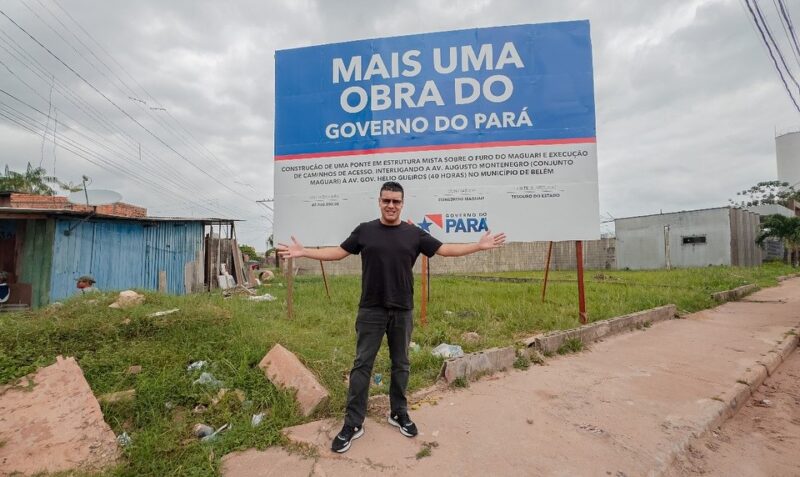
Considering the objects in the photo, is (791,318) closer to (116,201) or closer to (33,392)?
(33,392)

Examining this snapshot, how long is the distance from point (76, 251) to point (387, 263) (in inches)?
418

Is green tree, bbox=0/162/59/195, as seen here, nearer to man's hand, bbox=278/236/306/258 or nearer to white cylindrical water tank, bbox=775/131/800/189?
man's hand, bbox=278/236/306/258

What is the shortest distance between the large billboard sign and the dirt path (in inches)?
93.2

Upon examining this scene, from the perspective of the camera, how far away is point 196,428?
2.50 metres

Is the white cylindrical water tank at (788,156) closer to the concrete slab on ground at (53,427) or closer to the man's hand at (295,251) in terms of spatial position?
the man's hand at (295,251)

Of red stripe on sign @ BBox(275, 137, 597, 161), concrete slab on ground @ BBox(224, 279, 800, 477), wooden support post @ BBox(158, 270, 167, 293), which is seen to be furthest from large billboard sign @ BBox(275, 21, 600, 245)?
wooden support post @ BBox(158, 270, 167, 293)

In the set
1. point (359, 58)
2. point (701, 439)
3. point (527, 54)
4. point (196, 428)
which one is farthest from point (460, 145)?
point (196, 428)

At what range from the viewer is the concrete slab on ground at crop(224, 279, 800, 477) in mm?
2172

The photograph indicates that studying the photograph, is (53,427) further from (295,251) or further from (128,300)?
(128,300)

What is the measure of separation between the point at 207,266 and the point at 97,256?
13.9 ft

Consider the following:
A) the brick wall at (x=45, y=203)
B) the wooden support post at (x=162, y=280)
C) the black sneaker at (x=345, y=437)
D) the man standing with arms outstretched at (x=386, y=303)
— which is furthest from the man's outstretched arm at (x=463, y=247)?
the wooden support post at (x=162, y=280)

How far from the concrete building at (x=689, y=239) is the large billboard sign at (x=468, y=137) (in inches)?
806

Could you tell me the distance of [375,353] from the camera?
254 centimetres

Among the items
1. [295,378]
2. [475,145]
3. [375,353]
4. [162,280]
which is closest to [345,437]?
[375,353]
